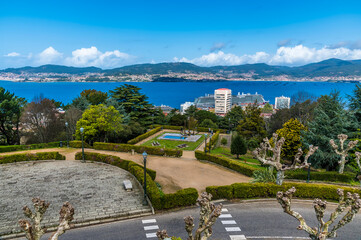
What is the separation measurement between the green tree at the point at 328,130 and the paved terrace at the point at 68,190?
16.3m

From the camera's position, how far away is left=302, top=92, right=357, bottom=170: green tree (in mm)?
20047

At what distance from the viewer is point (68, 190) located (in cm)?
1567

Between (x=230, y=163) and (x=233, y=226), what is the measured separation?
923 cm

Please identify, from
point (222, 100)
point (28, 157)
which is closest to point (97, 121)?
point (28, 157)

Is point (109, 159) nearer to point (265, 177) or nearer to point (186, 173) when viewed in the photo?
point (186, 173)

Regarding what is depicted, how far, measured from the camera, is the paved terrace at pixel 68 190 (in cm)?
1276

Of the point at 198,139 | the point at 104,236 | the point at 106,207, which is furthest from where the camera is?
the point at 198,139

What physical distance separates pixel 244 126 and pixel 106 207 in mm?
28137

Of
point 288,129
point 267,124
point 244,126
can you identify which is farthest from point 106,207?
point 267,124

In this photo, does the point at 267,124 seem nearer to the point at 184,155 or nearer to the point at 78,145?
the point at 184,155

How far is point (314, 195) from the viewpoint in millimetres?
14453

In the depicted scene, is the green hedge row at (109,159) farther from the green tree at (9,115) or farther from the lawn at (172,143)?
the green tree at (9,115)

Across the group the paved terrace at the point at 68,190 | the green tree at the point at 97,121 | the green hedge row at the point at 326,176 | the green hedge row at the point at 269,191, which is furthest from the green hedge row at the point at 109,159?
the green hedge row at the point at 326,176

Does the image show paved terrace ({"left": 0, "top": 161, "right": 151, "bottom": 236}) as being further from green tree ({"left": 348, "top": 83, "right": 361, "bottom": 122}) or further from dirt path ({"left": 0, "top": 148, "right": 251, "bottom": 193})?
green tree ({"left": 348, "top": 83, "right": 361, "bottom": 122})
